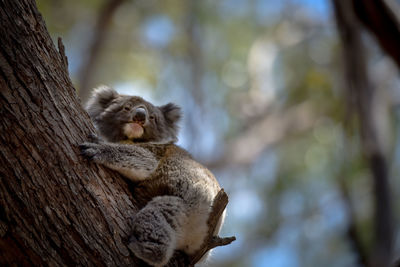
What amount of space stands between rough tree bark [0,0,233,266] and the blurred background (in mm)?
7064

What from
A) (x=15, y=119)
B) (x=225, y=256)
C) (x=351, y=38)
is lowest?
(x=15, y=119)

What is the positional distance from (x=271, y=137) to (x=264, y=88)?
170cm

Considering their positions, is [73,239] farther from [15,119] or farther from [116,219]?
[15,119]

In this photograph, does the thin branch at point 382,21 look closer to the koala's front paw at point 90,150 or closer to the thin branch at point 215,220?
the thin branch at point 215,220

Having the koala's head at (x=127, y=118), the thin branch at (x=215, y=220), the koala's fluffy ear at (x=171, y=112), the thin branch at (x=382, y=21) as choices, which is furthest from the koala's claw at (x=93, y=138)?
the thin branch at (x=382, y=21)

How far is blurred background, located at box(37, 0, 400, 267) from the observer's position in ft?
35.8

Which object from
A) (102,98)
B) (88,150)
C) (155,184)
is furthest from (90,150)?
(102,98)

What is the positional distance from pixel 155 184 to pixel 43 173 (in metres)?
1.00

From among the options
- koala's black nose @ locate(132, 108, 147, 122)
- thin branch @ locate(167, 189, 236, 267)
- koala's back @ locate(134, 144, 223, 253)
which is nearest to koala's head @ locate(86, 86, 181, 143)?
koala's black nose @ locate(132, 108, 147, 122)

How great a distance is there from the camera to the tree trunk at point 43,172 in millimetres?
2590

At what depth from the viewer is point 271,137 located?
465 inches

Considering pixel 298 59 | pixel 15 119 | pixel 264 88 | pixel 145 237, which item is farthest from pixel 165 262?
pixel 298 59

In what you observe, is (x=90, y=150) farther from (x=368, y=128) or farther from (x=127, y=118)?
(x=368, y=128)

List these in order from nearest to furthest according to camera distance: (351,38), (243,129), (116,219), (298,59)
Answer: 1. (116,219)
2. (351,38)
3. (243,129)
4. (298,59)
